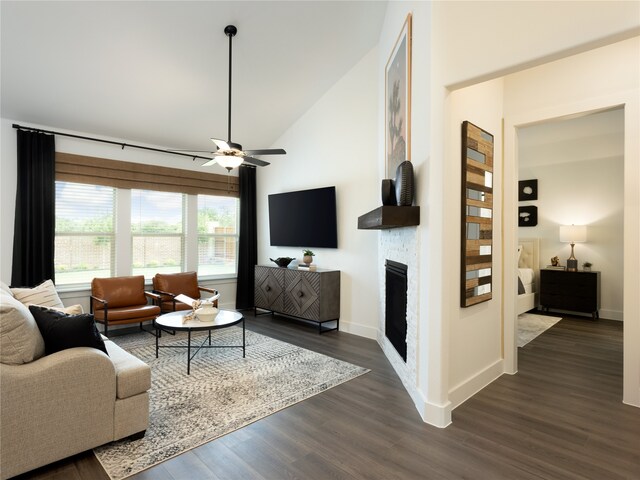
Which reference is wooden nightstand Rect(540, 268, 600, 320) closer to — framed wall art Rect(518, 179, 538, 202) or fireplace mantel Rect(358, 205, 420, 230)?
framed wall art Rect(518, 179, 538, 202)

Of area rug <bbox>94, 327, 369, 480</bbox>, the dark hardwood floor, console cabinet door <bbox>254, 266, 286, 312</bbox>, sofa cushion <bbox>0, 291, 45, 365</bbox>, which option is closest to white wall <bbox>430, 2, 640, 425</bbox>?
the dark hardwood floor

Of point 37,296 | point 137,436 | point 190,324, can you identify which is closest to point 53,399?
point 137,436

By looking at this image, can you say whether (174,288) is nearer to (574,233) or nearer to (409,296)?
(409,296)

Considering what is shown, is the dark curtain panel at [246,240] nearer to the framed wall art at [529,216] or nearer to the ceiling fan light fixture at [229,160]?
the ceiling fan light fixture at [229,160]

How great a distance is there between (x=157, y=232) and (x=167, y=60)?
260 cm

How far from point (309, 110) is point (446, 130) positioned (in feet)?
11.4

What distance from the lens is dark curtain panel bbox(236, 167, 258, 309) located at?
631 cm

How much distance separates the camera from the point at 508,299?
3475 millimetres

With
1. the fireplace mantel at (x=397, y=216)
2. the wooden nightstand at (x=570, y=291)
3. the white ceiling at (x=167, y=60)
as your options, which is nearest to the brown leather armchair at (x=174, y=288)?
the white ceiling at (x=167, y=60)

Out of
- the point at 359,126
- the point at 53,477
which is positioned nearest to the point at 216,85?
the point at 359,126

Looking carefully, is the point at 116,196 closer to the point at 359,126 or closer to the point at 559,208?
the point at 359,126

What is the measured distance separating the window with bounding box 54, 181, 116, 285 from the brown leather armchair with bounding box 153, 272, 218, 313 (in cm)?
73

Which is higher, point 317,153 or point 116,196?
point 317,153

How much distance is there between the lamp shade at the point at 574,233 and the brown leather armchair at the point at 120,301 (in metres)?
6.35
